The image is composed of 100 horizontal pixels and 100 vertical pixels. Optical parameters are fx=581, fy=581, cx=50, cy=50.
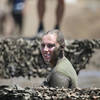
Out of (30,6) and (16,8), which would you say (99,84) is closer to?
(16,8)

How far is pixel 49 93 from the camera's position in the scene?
527cm

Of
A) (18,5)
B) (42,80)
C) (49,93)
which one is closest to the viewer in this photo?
(49,93)

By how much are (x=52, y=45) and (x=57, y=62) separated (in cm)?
18

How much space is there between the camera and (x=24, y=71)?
366 inches

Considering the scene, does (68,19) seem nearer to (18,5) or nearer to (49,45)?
(18,5)

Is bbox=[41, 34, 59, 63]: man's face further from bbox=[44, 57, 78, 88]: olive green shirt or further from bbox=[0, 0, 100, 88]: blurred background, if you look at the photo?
bbox=[0, 0, 100, 88]: blurred background

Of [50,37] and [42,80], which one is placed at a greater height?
[50,37]

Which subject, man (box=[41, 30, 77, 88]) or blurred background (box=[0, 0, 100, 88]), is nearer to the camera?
man (box=[41, 30, 77, 88])

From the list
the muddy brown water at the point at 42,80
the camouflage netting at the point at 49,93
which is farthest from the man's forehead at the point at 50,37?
the muddy brown water at the point at 42,80

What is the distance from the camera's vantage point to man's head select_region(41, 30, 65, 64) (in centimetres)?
569

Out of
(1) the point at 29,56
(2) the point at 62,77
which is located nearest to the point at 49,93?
(2) the point at 62,77

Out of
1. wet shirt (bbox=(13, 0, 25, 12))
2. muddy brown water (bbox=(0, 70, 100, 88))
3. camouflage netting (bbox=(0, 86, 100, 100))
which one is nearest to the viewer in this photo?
camouflage netting (bbox=(0, 86, 100, 100))

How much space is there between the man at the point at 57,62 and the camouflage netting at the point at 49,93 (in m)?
0.18

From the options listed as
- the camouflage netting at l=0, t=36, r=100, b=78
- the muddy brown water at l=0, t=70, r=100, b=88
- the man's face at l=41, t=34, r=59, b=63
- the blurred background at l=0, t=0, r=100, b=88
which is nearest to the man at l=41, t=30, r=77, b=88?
the man's face at l=41, t=34, r=59, b=63
